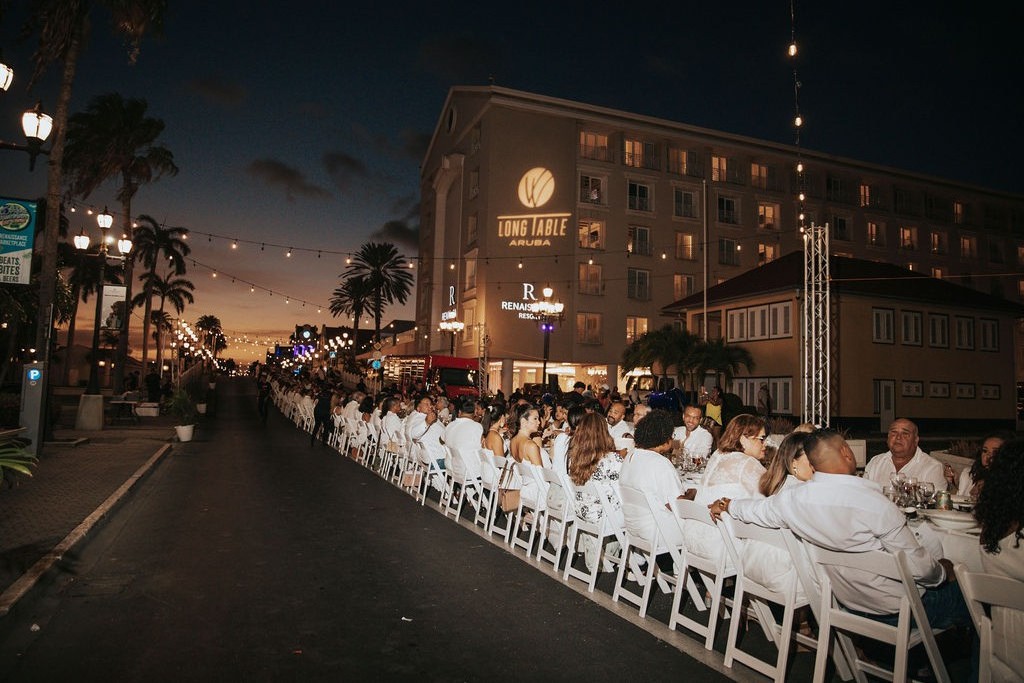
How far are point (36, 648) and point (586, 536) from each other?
456 centimetres

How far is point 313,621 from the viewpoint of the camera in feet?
16.7

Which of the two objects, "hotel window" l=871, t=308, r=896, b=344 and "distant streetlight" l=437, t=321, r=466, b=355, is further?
"distant streetlight" l=437, t=321, r=466, b=355

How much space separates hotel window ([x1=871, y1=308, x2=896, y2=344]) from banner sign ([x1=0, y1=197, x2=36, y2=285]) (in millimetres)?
29357

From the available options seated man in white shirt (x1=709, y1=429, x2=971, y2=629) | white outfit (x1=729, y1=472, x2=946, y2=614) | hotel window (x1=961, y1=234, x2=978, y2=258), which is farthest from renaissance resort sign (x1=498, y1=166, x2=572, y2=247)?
white outfit (x1=729, y1=472, x2=946, y2=614)

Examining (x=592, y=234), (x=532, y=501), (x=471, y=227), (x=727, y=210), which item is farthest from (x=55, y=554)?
(x=727, y=210)

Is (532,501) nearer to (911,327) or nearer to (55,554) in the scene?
(55,554)

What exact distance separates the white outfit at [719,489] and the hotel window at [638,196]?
40.4m

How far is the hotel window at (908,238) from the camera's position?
50.9 m

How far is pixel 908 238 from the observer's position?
168 ft

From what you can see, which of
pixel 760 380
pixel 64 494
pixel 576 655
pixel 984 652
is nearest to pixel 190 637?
pixel 576 655

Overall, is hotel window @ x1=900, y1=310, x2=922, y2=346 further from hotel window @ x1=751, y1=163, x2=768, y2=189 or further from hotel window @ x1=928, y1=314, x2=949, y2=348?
hotel window @ x1=751, y1=163, x2=768, y2=189

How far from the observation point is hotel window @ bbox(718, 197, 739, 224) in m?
46.4

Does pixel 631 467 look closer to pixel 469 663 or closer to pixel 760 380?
pixel 469 663

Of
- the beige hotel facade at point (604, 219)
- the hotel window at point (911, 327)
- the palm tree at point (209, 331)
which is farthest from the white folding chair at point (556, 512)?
the palm tree at point (209, 331)
